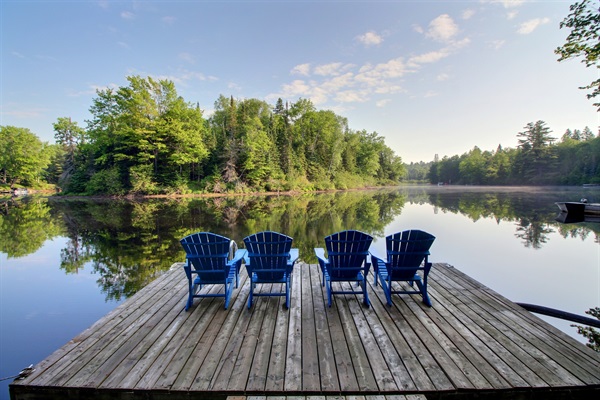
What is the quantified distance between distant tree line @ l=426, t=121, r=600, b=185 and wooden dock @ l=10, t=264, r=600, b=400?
53156mm

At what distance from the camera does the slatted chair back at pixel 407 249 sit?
3.38m

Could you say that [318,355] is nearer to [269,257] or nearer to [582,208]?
[269,257]

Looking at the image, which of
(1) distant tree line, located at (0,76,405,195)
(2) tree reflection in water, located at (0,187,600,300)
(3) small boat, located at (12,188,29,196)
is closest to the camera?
(2) tree reflection in water, located at (0,187,600,300)

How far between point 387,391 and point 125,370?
220 cm

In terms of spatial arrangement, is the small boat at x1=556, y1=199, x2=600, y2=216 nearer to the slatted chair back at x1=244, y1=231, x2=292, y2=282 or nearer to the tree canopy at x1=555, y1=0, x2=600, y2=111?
the tree canopy at x1=555, y1=0, x2=600, y2=111

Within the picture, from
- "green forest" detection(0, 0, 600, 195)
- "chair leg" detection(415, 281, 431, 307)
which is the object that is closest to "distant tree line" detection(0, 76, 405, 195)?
"green forest" detection(0, 0, 600, 195)

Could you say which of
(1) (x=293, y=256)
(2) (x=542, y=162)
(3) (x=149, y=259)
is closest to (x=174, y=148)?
(3) (x=149, y=259)

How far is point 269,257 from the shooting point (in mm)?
3357

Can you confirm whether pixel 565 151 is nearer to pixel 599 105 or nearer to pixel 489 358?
pixel 599 105

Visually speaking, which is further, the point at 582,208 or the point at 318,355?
the point at 582,208

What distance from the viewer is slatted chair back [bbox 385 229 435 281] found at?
3.38 meters

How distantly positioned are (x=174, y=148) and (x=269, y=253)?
29.4m

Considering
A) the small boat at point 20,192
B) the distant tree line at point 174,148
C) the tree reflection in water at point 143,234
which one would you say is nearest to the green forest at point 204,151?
the distant tree line at point 174,148

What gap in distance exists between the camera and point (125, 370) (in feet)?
7.32
